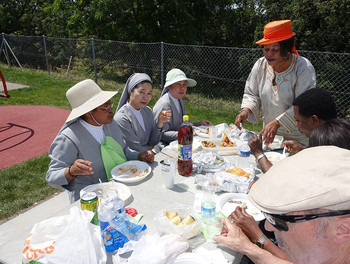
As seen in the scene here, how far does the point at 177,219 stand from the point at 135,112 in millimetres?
1826

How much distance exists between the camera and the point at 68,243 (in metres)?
1.24

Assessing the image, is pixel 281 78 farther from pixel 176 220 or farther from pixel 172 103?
pixel 176 220

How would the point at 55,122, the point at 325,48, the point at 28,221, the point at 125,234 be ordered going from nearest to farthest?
the point at 125,234 < the point at 28,221 < the point at 55,122 < the point at 325,48

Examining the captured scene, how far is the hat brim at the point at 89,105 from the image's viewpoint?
2.25 metres

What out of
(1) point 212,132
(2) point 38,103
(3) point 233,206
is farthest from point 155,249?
(2) point 38,103

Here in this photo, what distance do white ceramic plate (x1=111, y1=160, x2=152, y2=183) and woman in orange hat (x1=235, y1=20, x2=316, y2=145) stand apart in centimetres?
129

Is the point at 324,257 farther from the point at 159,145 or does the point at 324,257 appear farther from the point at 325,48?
the point at 325,48

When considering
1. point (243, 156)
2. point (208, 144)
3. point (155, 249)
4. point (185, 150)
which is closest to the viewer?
point (155, 249)

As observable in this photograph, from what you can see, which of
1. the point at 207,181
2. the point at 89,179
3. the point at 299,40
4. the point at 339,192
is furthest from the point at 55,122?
the point at 299,40

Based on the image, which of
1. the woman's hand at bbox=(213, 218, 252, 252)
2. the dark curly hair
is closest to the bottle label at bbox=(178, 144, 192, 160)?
the woman's hand at bbox=(213, 218, 252, 252)

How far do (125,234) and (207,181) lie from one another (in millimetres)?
815

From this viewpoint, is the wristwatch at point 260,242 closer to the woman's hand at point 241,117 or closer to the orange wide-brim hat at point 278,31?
the woman's hand at point 241,117

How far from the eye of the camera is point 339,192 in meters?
0.90

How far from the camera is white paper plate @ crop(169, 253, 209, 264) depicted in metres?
1.38
